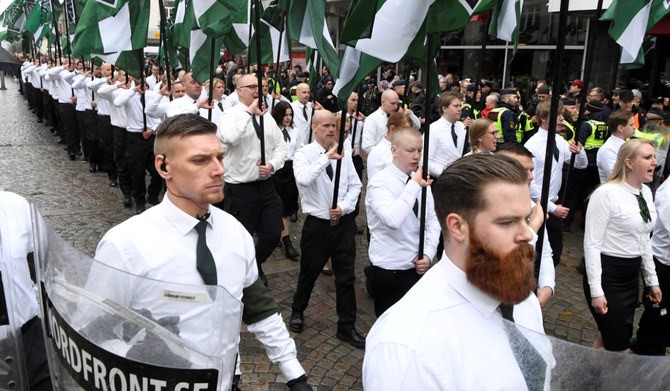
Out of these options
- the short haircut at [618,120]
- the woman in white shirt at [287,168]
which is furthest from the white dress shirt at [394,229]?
Result: the short haircut at [618,120]

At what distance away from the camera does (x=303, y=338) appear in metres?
5.05

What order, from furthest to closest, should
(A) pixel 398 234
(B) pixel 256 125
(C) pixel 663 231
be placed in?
1. (B) pixel 256 125
2. (C) pixel 663 231
3. (A) pixel 398 234

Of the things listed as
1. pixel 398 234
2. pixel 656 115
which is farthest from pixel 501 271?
pixel 656 115

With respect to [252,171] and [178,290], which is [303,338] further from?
[178,290]

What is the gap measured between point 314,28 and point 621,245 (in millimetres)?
3170

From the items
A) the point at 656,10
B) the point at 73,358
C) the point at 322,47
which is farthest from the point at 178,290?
the point at 656,10

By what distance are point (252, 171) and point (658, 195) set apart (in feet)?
11.9

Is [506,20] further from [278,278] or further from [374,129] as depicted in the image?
[278,278]

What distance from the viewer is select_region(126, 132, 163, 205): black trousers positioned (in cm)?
874

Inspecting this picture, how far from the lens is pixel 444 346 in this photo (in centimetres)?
171

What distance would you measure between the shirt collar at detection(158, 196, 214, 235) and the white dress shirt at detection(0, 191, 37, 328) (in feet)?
2.17

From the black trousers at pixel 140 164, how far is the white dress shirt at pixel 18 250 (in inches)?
245

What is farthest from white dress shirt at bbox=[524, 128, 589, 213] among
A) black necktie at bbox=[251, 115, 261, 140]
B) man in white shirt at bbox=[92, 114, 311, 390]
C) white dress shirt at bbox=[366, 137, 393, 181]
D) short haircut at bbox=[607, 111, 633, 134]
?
man in white shirt at bbox=[92, 114, 311, 390]

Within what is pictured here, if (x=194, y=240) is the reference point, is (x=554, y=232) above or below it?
below
